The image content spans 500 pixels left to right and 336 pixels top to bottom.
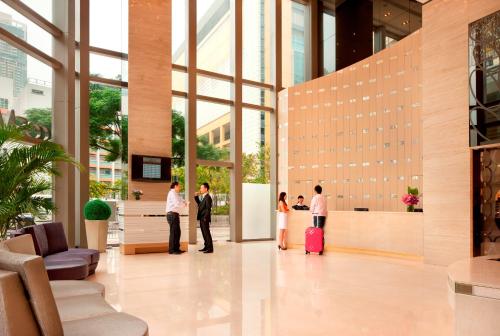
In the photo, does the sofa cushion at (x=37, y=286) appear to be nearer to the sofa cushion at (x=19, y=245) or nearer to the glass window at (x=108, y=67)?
the sofa cushion at (x=19, y=245)

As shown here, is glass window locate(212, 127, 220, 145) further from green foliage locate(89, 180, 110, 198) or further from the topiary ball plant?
the topiary ball plant

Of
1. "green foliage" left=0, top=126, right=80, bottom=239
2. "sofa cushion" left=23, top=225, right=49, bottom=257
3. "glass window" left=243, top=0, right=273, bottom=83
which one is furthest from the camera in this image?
"glass window" left=243, top=0, right=273, bottom=83

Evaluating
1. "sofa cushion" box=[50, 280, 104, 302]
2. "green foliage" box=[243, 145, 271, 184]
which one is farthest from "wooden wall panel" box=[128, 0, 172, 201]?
"sofa cushion" box=[50, 280, 104, 302]

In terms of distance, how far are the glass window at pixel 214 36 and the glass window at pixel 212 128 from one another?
1105 mm

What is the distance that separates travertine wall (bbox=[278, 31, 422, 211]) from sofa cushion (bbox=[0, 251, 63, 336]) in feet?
28.5

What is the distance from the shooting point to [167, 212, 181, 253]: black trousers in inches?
371

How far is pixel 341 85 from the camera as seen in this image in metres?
11.4

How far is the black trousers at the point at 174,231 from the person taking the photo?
30.9 ft

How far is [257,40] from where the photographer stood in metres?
13.4

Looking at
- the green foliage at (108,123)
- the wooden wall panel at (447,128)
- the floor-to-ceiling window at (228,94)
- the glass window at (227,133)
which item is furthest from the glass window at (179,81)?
the wooden wall panel at (447,128)

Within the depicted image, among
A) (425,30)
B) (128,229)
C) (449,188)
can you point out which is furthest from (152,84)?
(449,188)

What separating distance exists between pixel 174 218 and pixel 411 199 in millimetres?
5029

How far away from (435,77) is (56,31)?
8213 mm

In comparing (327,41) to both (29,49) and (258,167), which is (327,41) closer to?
(258,167)
